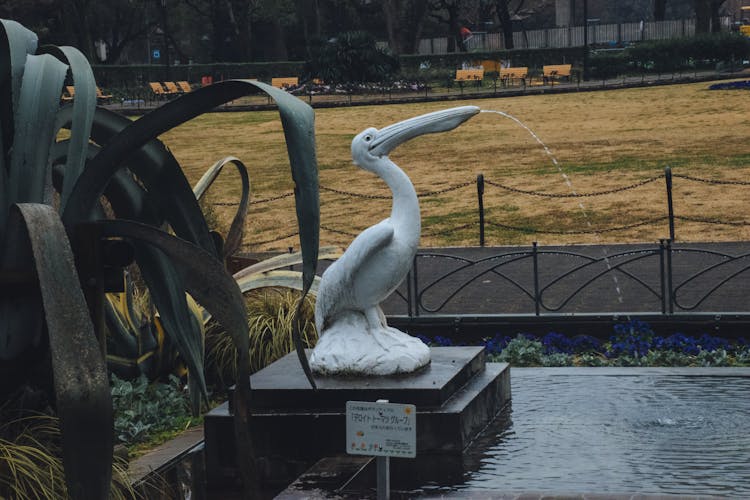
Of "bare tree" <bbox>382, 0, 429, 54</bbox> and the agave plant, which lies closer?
the agave plant

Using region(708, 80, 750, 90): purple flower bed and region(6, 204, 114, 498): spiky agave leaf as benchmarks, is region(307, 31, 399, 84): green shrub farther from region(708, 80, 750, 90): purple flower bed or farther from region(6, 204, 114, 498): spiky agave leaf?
region(6, 204, 114, 498): spiky agave leaf

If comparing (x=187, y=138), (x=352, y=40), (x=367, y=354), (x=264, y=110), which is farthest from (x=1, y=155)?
(x=352, y=40)

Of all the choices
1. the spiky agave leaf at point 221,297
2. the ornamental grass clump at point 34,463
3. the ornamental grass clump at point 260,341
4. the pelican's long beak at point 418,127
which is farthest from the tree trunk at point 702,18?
the spiky agave leaf at point 221,297

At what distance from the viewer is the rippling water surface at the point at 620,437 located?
257 inches

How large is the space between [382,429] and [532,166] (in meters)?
20.7

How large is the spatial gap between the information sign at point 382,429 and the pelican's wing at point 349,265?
243 cm

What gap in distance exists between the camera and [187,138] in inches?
1312

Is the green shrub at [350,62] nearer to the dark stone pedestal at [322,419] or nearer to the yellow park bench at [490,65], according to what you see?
the yellow park bench at [490,65]

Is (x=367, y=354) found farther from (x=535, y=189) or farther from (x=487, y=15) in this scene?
(x=487, y=15)

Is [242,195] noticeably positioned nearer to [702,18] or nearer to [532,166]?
[532,166]

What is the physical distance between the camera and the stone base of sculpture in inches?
301

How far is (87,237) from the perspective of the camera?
496 centimetres

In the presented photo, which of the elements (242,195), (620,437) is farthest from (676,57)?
(620,437)

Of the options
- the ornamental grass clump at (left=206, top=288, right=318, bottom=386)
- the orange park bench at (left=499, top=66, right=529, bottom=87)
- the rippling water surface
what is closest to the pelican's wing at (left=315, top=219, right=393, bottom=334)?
the rippling water surface
